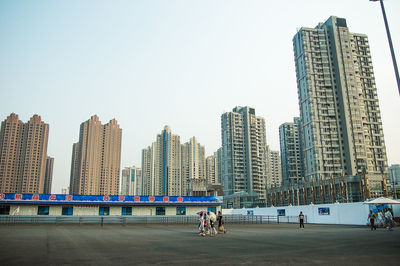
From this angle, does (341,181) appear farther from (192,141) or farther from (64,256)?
(192,141)

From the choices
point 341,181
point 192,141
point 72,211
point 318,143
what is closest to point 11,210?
point 72,211

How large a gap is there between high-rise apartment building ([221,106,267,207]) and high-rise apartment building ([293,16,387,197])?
158 ft

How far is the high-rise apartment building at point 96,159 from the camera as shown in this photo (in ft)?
563

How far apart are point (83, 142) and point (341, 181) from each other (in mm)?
139565

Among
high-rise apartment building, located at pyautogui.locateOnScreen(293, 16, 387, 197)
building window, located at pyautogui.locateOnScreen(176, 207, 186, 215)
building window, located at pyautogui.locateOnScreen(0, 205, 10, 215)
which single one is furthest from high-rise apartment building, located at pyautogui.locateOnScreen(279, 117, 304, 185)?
building window, located at pyautogui.locateOnScreen(0, 205, 10, 215)

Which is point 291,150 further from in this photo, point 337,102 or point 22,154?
point 22,154

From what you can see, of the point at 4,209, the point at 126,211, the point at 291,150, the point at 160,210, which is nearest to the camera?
the point at 4,209

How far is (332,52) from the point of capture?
107 m

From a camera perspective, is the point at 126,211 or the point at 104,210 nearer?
the point at 104,210

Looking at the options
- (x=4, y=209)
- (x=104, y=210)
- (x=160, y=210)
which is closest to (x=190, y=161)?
(x=160, y=210)

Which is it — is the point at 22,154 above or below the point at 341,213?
above

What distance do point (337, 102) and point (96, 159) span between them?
12874cm

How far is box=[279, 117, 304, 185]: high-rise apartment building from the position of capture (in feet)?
490

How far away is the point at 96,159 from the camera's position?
17525cm
